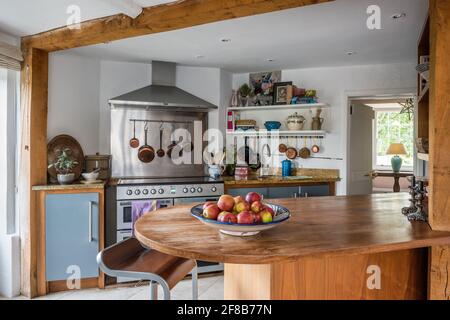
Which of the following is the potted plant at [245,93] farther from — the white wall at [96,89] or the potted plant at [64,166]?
the potted plant at [64,166]

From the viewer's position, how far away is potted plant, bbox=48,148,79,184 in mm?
3002

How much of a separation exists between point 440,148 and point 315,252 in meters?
0.88

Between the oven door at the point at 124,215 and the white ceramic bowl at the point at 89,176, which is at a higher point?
the white ceramic bowl at the point at 89,176

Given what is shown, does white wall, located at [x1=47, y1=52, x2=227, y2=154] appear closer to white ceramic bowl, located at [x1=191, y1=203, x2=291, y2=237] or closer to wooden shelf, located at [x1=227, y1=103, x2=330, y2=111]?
wooden shelf, located at [x1=227, y1=103, x2=330, y2=111]

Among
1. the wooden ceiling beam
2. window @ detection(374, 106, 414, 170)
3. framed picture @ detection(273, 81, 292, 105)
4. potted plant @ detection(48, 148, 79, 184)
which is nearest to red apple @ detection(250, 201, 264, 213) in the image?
the wooden ceiling beam

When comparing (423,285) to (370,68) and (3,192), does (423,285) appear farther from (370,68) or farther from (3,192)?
(3,192)

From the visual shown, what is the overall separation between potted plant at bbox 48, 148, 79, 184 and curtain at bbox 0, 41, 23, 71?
0.84 metres

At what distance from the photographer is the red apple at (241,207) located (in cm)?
145

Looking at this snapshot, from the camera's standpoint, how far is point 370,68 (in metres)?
3.75

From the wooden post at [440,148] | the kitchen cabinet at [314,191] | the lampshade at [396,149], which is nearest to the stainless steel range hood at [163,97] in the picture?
the kitchen cabinet at [314,191]

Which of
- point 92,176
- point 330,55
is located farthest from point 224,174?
point 330,55

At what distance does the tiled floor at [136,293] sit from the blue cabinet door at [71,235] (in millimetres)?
151

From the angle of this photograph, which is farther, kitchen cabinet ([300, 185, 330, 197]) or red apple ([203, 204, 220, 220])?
kitchen cabinet ([300, 185, 330, 197])

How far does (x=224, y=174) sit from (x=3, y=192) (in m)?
2.26
